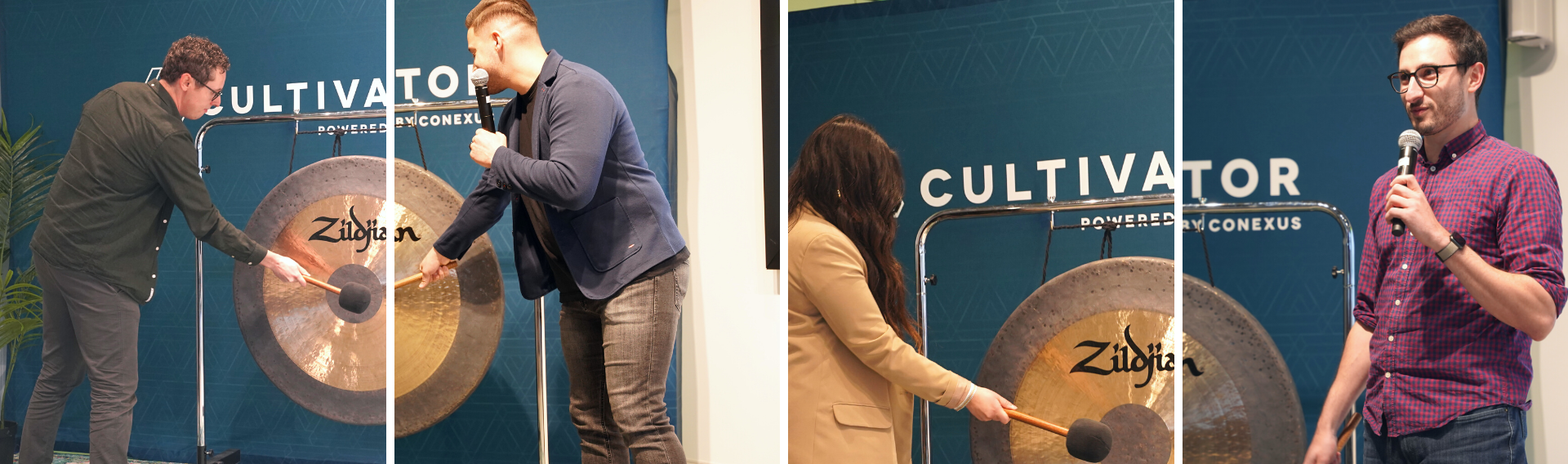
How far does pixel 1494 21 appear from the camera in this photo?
76.2 inches

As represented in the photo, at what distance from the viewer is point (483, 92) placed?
2.20 metres

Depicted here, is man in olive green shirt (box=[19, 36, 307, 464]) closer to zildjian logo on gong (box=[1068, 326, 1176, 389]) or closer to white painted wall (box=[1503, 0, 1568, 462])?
zildjian logo on gong (box=[1068, 326, 1176, 389])

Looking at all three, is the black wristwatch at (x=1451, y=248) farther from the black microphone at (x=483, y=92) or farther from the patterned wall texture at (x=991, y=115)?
the black microphone at (x=483, y=92)

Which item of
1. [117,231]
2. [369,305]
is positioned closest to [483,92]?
[369,305]

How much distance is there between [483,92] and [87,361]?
1586 mm

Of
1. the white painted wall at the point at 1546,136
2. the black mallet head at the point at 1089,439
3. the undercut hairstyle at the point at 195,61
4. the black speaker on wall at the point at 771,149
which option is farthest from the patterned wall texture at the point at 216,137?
the white painted wall at the point at 1546,136

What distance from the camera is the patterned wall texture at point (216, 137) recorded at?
266cm

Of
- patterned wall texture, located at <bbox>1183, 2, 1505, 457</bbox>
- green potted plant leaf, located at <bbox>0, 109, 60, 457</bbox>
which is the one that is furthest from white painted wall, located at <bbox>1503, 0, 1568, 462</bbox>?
green potted plant leaf, located at <bbox>0, 109, 60, 457</bbox>

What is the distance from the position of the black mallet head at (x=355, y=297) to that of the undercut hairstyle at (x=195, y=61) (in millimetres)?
744

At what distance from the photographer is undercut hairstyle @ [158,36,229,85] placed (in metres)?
2.68

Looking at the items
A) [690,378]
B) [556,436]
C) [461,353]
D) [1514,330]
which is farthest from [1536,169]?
[461,353]

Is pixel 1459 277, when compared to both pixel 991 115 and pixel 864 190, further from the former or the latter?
pixel 864 190

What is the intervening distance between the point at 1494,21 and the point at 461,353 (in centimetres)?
261

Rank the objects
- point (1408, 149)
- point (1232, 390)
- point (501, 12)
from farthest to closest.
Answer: point (501, 12) < point (1232, 390) < point (1408, 149)
